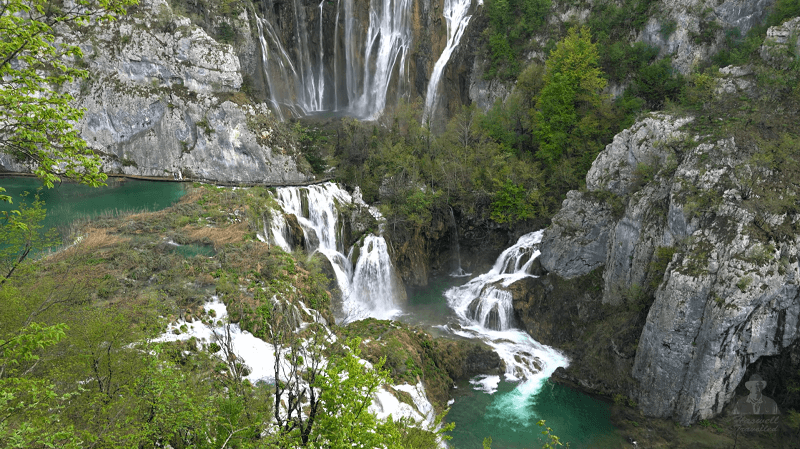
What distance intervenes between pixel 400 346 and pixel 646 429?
10293mm

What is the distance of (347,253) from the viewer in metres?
26.2

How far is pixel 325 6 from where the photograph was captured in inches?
1593

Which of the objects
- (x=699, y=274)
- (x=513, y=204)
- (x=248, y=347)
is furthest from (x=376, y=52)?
(x=248, y=347)

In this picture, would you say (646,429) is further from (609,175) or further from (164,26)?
(164,26)

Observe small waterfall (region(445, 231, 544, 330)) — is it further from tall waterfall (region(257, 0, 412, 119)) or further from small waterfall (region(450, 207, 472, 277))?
tall waterfall (region(257, 0, 412, 119))

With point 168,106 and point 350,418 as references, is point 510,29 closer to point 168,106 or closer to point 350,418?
point 168,106

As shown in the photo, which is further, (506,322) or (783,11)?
(506,322)

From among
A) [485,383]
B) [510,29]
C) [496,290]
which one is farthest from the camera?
[510,29]

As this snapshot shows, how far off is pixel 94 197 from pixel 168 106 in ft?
32.0

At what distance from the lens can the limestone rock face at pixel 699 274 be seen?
1616cm

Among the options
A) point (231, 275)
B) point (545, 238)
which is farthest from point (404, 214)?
point (231, 275)

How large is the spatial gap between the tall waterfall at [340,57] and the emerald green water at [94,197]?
15.2 metres

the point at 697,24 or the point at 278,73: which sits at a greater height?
the point at 278,73
